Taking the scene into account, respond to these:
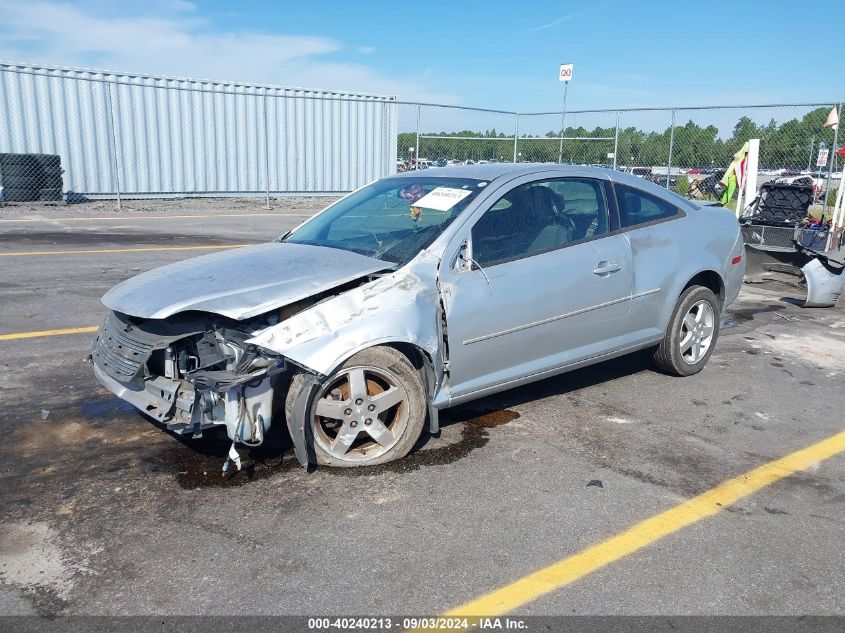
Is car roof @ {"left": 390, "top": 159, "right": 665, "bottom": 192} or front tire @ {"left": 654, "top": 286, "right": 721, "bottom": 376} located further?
front tire @ {"left": 654, "top": 286, "right": 721, "bottom": 376}

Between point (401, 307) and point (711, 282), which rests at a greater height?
point (401, 307)

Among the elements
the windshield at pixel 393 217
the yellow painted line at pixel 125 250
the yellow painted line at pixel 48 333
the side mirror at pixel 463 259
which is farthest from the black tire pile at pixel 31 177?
the side mirror at pixel 463 259

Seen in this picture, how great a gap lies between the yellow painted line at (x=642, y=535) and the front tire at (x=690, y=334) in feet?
4.17

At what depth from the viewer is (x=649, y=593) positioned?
113 inches

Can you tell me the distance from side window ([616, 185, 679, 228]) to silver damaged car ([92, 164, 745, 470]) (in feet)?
0.04

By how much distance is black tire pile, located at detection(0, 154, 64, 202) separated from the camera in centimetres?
1661

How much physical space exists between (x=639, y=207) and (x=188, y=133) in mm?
17442

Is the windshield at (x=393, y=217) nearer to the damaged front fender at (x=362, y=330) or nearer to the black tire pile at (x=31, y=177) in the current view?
the damaged front fender at (x=362, y=330)

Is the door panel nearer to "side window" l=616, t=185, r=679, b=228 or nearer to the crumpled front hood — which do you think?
"side window" l=616, t=185, r=679, b=228

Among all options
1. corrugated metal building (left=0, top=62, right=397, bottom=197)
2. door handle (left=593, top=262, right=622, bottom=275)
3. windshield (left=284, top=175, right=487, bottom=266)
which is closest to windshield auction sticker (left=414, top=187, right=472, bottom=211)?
windshield (left=284, top=175, right=487, bottom=266)

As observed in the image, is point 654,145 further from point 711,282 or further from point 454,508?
point 454,508

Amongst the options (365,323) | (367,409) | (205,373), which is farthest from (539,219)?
(205,373)

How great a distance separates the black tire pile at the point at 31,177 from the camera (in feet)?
54.5

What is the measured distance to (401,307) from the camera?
379 cm
